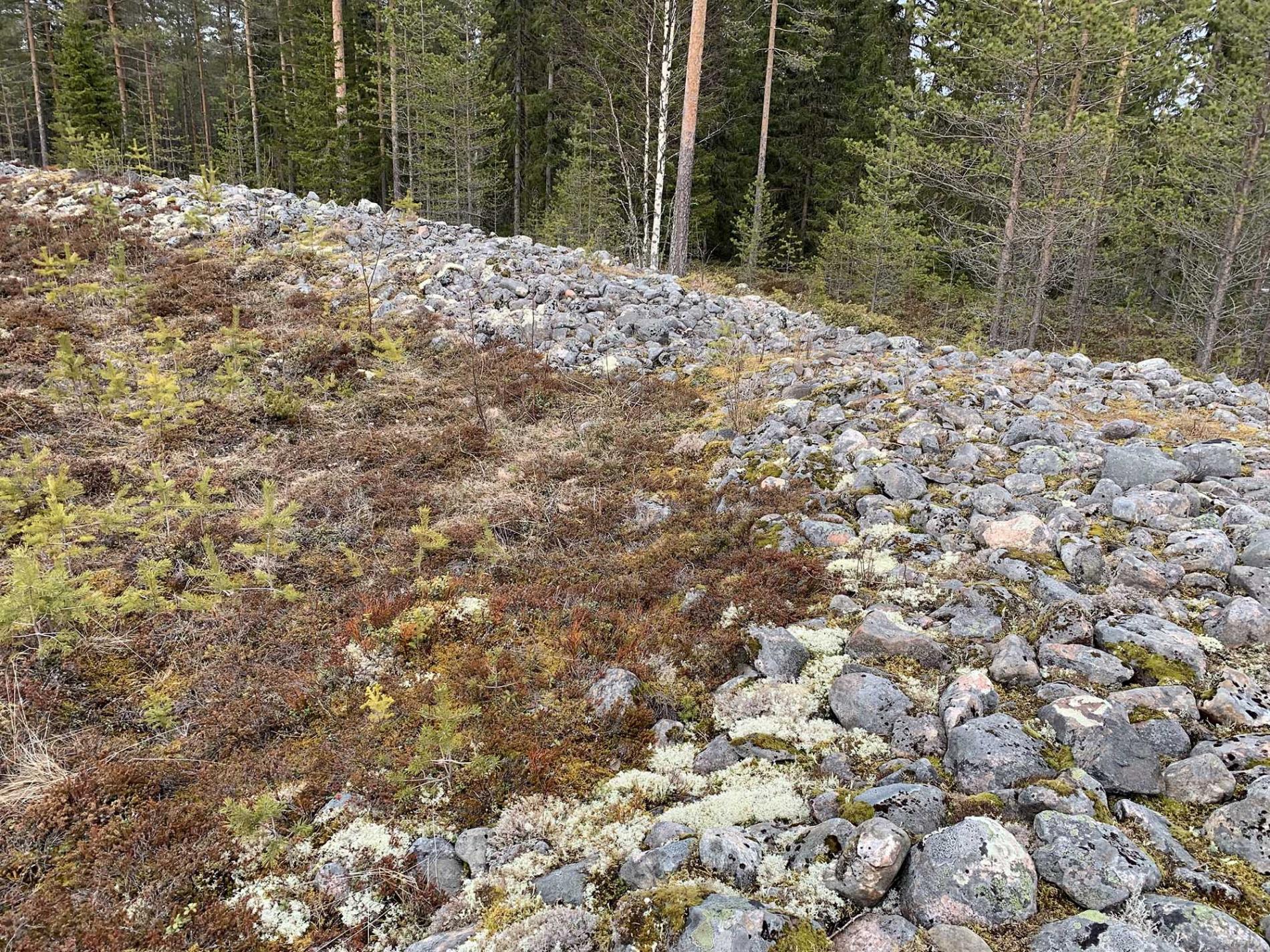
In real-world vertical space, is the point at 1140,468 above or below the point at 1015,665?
above

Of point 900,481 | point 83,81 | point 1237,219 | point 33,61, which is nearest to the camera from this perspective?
point 900,481

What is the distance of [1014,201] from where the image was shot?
557 inches

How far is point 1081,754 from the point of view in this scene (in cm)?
317

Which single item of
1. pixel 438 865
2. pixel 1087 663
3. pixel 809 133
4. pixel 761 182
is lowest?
pixel 438 865

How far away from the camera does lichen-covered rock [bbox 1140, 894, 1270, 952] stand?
2.20 meters

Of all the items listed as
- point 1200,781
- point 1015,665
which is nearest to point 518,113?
point 1015,665

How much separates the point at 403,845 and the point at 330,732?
1146 millimetres

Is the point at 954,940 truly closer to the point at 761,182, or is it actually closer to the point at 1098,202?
the point at 1098,202

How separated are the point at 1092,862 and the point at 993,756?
2.11ft

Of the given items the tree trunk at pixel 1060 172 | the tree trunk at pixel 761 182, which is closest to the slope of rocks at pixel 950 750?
the tree trunk at pixel 1060 172

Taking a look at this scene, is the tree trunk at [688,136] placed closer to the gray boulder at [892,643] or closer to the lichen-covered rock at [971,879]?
the gray boulder at [892,643]

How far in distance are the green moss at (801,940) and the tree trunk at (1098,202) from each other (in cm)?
1527

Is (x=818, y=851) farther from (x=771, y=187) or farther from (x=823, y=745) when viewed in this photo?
(x=771, y=187)

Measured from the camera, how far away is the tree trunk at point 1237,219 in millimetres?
16969
